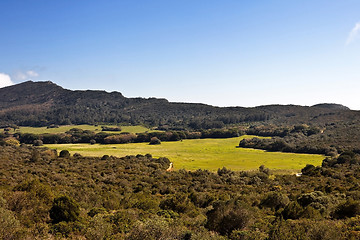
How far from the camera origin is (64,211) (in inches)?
587

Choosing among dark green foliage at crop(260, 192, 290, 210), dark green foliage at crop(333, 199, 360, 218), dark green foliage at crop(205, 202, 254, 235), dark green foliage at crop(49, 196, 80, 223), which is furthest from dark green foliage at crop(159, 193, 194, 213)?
dark green foliage at crop(333, 199, 360, 218)

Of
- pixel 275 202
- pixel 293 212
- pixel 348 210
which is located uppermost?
pixel 348 210

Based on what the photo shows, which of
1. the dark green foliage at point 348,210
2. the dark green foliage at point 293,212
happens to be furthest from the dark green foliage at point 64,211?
the dark green foliage at point 348,210

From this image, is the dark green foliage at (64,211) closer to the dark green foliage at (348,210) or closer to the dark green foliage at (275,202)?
the dark green foliage at (275,202)

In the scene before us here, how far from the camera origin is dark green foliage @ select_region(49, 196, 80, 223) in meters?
14.9

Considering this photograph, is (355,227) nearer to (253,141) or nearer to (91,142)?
(253,141)

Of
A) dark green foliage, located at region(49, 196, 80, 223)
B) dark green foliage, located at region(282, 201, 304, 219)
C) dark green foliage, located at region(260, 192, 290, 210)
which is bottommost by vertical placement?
dark green foliage, located at region(260, 192, 290, 210)

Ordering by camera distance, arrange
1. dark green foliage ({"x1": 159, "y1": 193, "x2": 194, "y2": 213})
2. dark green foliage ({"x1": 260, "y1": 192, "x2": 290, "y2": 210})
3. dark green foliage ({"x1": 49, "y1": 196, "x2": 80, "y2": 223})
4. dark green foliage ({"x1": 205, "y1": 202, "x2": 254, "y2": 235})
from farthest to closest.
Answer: dark green foliage ({"x1": 260, "y1": 192, "x2": 290, "y2": 210}) < dark green foliage ({"x1": 159, "y1": 193, "x2": 194, "y2": 213}) < dark green foliage ({"x1": 49, "y1": 196, "x2": 80, "y2": 223}) < dark green foliage ({"x1": 205, "y1": 202, "x2": 254, "y2": 235})

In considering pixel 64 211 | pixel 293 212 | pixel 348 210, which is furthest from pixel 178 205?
pixel 348 210

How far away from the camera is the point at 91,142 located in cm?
11638

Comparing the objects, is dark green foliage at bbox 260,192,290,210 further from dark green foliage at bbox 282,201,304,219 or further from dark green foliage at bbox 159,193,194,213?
dark green foliage at bbox 159,193,194,213

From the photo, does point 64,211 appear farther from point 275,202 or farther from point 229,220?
point 275,202

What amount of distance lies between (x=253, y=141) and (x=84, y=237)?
106 meters

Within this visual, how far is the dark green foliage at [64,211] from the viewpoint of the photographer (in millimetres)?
14859
